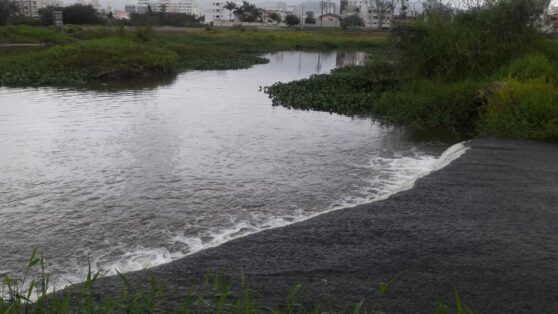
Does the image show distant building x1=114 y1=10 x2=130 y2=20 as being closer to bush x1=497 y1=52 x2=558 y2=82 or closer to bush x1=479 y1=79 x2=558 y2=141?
bush x1=497 y1=52 x2=558 y2=82

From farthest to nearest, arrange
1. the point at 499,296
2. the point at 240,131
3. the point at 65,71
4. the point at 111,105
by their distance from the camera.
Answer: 1. the point at 65,71
2. the point at 111,105
3. the point at 240,131
4. the point at 499,296

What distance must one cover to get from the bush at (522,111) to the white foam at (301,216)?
159cm

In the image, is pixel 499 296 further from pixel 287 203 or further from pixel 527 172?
pixel 527 172

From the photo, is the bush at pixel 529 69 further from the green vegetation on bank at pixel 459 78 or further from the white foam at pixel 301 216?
the white foam at pixel 301 216

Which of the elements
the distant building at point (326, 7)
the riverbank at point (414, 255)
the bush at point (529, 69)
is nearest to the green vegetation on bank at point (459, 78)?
the bush at point (529, 69)

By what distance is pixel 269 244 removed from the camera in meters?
6.25

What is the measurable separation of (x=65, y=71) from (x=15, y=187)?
19.5m

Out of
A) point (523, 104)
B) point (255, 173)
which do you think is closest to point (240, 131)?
point (255, 173)

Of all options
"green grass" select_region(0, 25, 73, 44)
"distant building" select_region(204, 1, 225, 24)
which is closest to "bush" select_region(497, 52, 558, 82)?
"green grass" select_region(0, 25, 73, 44)

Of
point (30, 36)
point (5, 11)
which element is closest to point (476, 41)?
point (30, 36)

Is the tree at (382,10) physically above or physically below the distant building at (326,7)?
below

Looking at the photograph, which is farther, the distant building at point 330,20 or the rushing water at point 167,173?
the distant building at point 330,20

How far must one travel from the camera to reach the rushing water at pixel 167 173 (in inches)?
269

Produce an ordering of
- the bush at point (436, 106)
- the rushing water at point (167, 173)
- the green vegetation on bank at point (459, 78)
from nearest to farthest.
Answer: the rushing water at point (167, 173), the green vegetation on bank at point (459, 78), the bush at point (436, 106)
